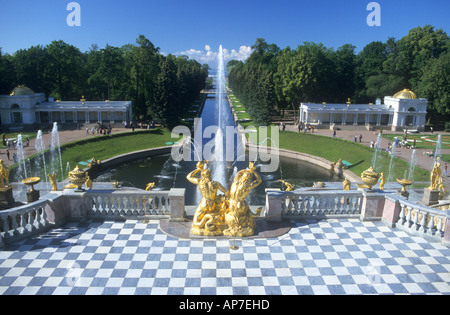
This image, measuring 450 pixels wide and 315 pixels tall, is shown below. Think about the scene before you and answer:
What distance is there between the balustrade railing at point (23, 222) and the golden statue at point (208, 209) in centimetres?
491

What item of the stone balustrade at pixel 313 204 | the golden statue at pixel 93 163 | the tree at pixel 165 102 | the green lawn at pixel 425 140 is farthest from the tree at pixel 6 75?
the green lawn at pixel 425 140

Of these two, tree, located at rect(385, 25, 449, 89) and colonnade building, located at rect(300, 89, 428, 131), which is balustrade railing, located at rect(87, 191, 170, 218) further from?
tree, located at rect(385, 25, 449, 89)

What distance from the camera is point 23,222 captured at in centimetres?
1059

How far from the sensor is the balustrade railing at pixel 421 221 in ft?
35.4

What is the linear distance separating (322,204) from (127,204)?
7.10 meters

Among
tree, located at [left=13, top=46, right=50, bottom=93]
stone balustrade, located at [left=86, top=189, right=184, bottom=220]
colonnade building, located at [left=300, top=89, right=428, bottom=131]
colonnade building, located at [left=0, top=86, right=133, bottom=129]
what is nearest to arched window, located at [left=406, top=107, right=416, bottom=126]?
colonnade building, located at [left=300, top=89, right=428, bottom=131]

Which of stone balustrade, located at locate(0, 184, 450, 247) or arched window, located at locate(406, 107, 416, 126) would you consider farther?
arched window, located at locate(406, 107, 416, 126)

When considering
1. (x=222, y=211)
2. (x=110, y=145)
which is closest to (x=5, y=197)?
(x=222, y=211)

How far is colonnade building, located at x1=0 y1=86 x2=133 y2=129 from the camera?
5316 cm

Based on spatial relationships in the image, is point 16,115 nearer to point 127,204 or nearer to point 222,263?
point 127,204

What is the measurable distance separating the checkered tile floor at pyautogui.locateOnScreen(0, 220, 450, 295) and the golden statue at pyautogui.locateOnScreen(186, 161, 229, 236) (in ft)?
1.64

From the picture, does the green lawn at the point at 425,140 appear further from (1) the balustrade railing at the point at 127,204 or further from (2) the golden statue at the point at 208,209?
(1) the balustrade railing at the point at 127,204

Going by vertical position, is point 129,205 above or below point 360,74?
below

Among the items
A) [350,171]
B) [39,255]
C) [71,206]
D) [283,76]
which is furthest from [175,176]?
[283,76]
